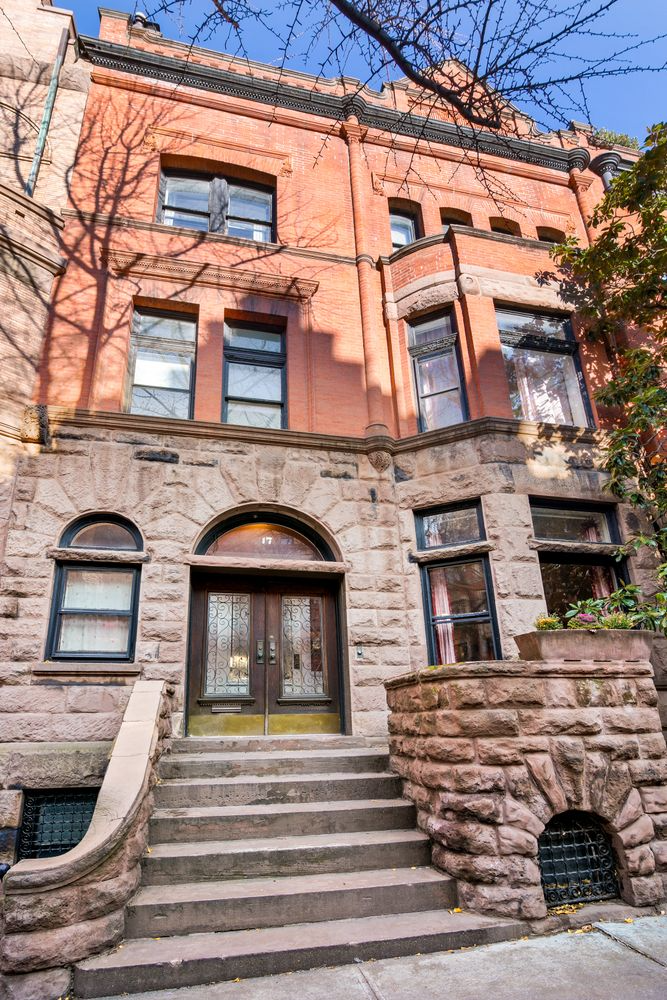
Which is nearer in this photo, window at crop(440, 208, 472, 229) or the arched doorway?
the arched doorway

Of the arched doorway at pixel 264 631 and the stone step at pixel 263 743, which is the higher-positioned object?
the arched doorway at pixel 264 631

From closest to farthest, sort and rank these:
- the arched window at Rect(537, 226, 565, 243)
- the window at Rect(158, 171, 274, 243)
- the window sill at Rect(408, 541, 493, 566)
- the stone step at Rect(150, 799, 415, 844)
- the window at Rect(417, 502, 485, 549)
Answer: the stone step at Rect(150, 799, 415, 844)
the window sill at Rect(408, 541, 493, 566)
the window at Rect(417, 502, 485, 549)
the window at Rect(158, 171, 274, 243)
the arched window at Rect(537, 226, 565, 243)

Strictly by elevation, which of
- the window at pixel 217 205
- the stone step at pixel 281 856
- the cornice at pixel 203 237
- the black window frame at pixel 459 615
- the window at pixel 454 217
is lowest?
the stone step at pixel 281 856

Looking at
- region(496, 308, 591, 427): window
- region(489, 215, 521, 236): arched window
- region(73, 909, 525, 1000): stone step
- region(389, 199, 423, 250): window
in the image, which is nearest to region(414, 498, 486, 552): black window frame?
region(496, 308, 591, 427): window

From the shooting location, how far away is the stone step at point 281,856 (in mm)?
4367

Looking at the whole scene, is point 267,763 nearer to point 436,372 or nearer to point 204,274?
point 436,372

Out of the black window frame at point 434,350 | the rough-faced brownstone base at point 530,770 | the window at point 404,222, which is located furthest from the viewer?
the window at point 404,222

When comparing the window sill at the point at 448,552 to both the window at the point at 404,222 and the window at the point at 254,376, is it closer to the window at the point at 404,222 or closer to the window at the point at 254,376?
the window at the point at 254,376

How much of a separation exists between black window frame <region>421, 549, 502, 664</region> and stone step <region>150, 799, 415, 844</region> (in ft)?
10.9

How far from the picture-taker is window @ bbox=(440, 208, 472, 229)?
12.1 meters

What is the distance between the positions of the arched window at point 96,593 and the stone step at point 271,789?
8.47 feet

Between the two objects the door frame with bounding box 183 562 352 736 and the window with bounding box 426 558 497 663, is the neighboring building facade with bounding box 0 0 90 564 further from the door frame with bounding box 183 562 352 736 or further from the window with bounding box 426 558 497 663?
the window with bounding box 426 558 497 663

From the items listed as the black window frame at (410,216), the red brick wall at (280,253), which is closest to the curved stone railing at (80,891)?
the red brick wall at (280,253)

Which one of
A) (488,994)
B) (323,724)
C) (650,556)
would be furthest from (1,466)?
(650,556)
